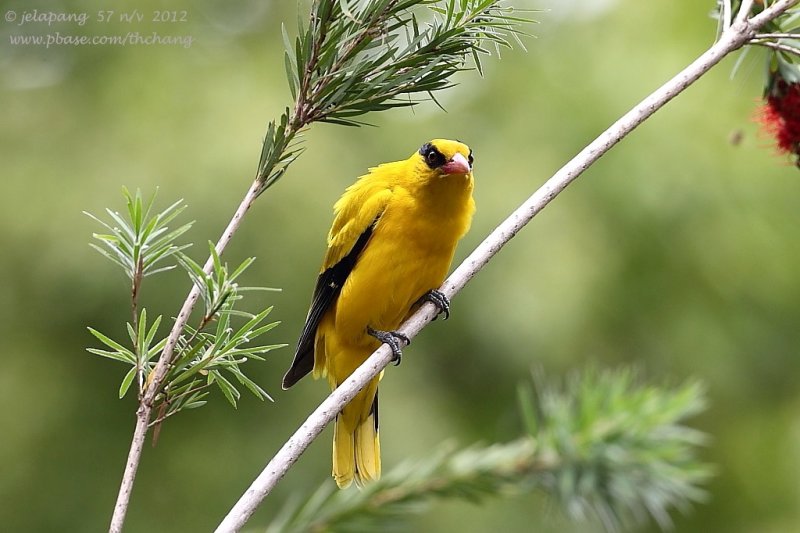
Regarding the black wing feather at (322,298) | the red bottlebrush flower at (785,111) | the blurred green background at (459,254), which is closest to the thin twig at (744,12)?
the red bottlebrush flower at (785,111)

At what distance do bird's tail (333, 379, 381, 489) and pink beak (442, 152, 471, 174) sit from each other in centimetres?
80

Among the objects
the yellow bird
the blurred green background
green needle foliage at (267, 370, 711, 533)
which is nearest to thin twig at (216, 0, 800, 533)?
green needle foliage at (267, 370, 711, 533)

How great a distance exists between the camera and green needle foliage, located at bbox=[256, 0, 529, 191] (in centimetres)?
146

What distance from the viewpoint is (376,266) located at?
9.46 ft

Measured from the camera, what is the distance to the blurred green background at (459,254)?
4082 millimetres

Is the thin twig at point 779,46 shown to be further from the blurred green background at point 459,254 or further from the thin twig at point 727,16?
the blurred green background at point 459,254

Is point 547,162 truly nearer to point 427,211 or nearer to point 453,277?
point 427,211

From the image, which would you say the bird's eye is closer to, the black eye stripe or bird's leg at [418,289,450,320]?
the black eye stripe

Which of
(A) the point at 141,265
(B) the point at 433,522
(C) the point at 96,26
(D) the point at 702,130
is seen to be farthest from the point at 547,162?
(A) the point at 141,265

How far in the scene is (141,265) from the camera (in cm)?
131

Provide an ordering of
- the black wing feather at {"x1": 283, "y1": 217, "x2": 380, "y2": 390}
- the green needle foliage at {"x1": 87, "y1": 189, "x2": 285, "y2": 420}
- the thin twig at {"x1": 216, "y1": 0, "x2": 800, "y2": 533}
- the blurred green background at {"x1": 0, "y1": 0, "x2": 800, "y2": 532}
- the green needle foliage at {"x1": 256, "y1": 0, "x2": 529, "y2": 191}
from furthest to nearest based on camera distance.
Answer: the blurred green background at {"x1": 0, "y1": 0, "x2": 800, "y2": 532}
the black wing feather at {"x1": 283, "y1": 217, "x2": 380, "y2": 390}
the thin twig at {"x1": 216, "y1": 0, "x2": 800, "y2": 533}
the green needle foliage at {"x1": 256, "y1": 0, "x2": 529, "y2": 191}
the green needle foliage at {"x1": 87, "y1": 189, "x2": 285, "y2": 420}

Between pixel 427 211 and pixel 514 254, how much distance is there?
5.89 ft

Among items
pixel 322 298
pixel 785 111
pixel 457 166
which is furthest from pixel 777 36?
pixel 322 298

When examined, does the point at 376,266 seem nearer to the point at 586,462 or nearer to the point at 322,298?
the point at 322,298
